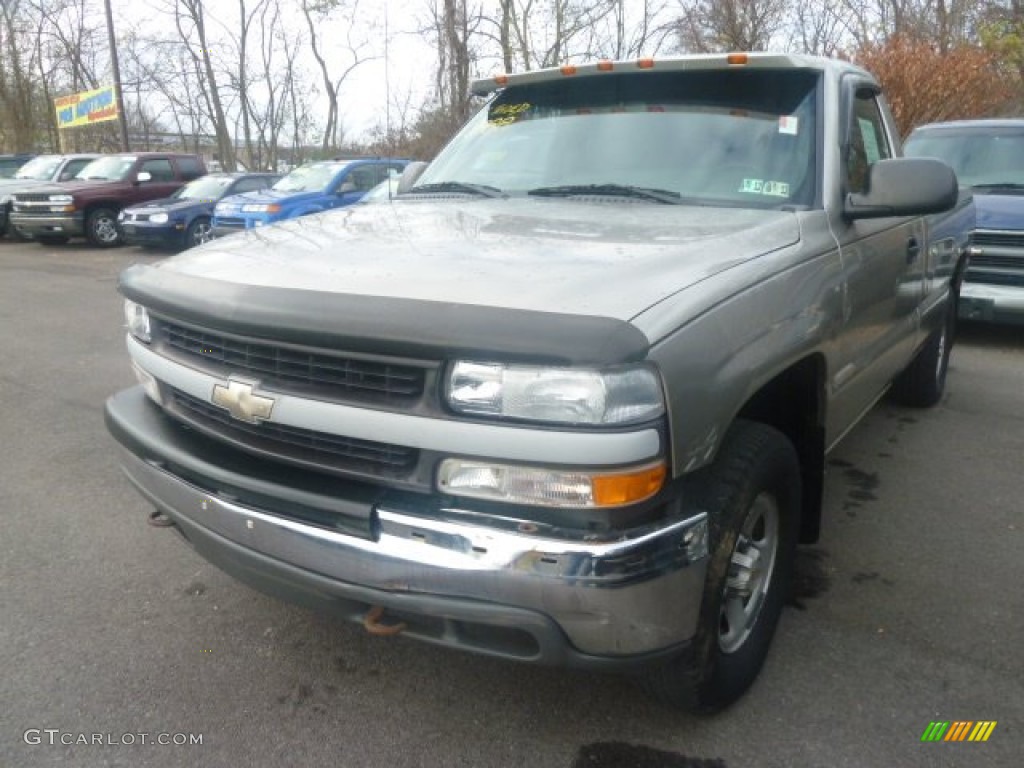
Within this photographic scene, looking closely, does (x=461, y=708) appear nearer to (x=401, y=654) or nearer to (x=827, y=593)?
(x=401, y=654)

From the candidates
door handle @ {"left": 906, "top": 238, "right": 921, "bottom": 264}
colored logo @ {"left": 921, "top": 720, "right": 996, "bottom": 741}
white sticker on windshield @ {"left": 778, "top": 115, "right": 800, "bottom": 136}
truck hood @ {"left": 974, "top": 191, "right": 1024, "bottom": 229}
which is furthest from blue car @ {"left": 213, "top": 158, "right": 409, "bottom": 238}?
colored logo @ {"left": 921, "top": 720, "right": 996, "bottom": 741}

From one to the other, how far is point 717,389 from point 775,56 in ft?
5.93

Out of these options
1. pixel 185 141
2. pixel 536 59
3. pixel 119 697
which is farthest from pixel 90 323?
pixel 185 141

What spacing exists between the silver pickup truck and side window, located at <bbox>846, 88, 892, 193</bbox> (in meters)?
0.12

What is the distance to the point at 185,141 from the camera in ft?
123

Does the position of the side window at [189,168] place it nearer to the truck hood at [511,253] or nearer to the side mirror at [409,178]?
the side mirror at [409,178]

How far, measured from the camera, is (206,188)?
15.7 m

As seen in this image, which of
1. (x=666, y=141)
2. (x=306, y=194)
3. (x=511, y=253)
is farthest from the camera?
(x=306, y=194)

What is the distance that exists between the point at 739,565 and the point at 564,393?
3.12 ft

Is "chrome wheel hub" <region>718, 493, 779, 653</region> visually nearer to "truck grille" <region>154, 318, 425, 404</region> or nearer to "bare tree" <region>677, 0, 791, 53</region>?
"truck grille" <region>154, 318, 425, 404</region>

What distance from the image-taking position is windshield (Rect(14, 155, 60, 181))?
1830 cm

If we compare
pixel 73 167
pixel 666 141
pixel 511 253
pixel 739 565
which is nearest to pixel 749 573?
pixel 739 565

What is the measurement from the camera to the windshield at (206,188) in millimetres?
15336

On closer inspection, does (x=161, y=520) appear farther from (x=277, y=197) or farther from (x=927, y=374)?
(x=277, y=197)
